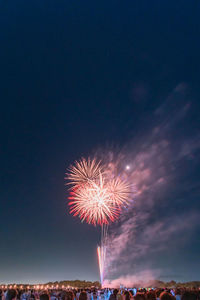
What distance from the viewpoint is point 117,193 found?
3422 cm

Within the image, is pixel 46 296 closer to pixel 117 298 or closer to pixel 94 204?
pixel 117 298

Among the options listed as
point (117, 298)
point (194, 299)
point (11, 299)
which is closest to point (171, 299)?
point (194, 299)

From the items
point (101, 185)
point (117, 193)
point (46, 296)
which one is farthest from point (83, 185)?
point (46, 296)

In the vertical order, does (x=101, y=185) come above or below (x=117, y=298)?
above

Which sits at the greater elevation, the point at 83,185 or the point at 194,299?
the point at 83,185

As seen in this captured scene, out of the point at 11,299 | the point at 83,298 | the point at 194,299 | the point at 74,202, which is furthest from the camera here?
the point at 74,202

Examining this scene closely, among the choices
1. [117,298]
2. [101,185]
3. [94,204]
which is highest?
[101,185]

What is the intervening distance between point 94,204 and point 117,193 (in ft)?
11.3

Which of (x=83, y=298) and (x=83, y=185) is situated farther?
(x=83, y=185)

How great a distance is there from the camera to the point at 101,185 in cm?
3378

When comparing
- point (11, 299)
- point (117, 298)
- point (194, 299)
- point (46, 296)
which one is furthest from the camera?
point (117, 298)

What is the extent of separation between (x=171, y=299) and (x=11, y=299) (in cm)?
765

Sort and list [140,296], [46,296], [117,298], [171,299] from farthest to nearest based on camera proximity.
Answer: [117,298]
[46,296]
[140,296]
[171,299]

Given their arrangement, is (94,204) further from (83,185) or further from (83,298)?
(83,298)
